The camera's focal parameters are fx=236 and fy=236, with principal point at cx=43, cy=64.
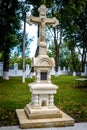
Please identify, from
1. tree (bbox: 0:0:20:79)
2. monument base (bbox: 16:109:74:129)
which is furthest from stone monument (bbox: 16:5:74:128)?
tree (bbox: 0:0:20:79)

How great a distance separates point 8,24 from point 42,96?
11.8 metres

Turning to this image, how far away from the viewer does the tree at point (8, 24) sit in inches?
715

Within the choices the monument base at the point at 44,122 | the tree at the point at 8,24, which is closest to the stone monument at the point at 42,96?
the monument base at the point at 44,122

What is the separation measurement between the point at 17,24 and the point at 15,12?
2242 mm

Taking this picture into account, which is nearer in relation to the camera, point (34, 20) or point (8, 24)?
point (34, 20)

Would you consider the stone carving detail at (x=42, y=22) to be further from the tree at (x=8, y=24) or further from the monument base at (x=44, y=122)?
the tree at (x=8, y=24)

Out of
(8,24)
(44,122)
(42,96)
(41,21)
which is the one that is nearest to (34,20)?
(41,21)

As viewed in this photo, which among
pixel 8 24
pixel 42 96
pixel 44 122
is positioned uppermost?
pixel 8 24

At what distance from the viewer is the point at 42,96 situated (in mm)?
8211

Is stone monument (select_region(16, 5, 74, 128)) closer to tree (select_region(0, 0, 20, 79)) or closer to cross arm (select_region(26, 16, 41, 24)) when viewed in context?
cross arm (select_region(26, 16, 41, 24))

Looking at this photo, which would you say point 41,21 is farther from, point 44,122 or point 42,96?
point 44,122

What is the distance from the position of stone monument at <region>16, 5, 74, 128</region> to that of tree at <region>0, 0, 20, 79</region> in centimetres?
→ 984

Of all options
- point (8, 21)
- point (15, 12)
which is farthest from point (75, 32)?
point (8, 21)

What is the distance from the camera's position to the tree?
18.2m
